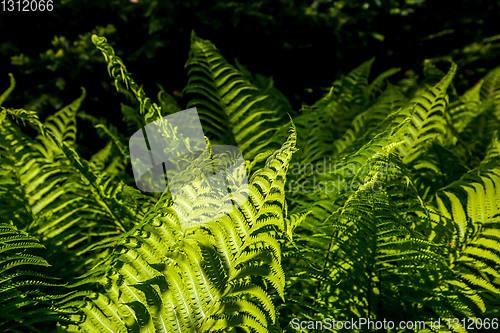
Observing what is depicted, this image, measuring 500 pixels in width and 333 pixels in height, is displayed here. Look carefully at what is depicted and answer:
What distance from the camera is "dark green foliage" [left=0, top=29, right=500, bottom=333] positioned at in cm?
75

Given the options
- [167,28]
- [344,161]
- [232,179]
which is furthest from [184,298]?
[167,28]

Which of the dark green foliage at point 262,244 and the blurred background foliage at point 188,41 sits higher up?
the blurred background foliage at point 188,41

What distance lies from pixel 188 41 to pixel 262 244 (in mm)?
1801

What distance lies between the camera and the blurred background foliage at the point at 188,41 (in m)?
2.03

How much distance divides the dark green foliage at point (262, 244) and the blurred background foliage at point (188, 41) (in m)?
0.66

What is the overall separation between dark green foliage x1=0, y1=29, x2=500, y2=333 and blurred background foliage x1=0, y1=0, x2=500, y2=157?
0.66 metres

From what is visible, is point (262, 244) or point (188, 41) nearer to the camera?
point (262, 244)

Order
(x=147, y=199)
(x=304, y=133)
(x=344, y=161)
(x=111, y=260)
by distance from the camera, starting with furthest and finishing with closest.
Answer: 1. (x=304, y=133)
2. (x=147, y=199)
3. (x=344, y=161)
4. (x=111, y=260)

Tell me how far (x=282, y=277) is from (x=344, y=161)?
1.88ft

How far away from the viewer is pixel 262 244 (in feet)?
2.66

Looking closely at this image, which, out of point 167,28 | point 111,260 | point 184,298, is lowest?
point 184,298

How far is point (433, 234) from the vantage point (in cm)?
117

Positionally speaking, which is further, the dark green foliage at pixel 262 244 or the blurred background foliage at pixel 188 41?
the blurred background foliage at pixel 188 41

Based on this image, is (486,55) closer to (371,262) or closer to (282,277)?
(371,262)
